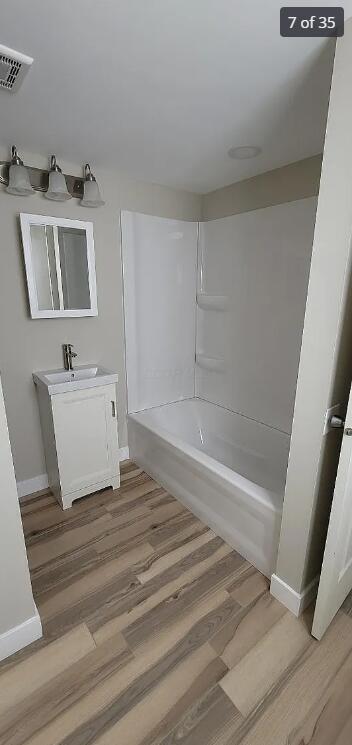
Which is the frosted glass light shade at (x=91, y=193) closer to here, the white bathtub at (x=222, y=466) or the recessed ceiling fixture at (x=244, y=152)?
the recessed ceiling fixture at (x=244, y=152)

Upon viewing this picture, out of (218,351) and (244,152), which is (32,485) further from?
(244,152)

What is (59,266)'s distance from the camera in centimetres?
207

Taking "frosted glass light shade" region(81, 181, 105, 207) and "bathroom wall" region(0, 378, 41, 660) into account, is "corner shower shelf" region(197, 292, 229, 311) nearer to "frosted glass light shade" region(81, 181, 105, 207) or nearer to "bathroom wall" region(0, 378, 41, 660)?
"frosted glass light shade" region(81, 181, 105, 207)

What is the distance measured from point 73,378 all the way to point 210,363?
1.20 m

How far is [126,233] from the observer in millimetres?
2279

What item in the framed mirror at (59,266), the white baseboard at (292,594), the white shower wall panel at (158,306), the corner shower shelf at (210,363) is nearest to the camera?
the white baseboard at (292,594)

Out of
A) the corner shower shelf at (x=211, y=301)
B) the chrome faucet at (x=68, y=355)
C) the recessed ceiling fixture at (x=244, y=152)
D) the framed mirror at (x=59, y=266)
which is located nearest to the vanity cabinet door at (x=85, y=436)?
the chrome faucet at (x=68, y=355)

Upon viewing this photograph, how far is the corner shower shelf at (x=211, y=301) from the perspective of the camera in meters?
2.55

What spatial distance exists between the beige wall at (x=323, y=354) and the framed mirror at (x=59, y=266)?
1.56 meters

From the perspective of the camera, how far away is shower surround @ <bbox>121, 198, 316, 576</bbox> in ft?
6.37

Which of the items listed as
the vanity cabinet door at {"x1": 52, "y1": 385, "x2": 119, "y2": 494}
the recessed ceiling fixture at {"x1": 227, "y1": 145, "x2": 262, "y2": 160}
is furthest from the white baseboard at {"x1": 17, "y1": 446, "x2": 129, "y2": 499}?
the recessed ceiling fixture at {"x1": 227, "y1": 145, "x2": 262, "y2": 160}

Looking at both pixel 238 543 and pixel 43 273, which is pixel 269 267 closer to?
pixel 43 273

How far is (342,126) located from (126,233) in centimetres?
158

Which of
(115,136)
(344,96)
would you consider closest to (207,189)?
(115,136)
